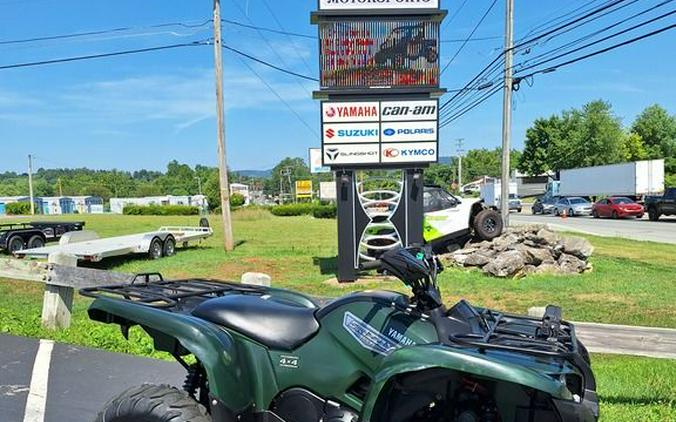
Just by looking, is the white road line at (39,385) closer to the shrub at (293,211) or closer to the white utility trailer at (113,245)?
the white utility trailer at (113,245)

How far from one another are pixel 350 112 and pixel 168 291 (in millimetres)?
9320

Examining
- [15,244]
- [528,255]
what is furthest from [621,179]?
[15,244]

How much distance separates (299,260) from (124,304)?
12.9 m

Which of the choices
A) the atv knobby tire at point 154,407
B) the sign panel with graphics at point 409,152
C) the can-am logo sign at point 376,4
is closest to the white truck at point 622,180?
the sign panel with graphics at point 409,152

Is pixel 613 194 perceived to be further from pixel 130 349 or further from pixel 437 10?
pixel 130 349

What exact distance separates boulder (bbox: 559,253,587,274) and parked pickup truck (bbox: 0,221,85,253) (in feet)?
50.6

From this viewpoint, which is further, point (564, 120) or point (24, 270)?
point (564, 120)

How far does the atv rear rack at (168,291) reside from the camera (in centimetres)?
323

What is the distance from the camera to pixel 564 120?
7894 centimetres

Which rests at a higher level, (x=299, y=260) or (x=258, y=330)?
(x=258, y=330)

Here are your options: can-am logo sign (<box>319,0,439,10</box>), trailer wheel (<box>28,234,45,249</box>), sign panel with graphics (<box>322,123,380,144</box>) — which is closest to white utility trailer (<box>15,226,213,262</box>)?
trailer wheel (<box>28,234,45,249</box>)

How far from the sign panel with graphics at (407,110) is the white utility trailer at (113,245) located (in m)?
7.61

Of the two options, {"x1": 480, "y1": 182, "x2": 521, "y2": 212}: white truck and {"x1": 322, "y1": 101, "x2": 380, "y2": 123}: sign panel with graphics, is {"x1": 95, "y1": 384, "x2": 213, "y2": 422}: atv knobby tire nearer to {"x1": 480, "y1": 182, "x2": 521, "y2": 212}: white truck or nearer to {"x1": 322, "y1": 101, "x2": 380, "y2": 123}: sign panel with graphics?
{"x1": 322, "y1": 101, "x2": 380, "y2": 123}: sign panel with graphics

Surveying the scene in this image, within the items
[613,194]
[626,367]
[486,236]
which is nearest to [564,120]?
[613,194]
